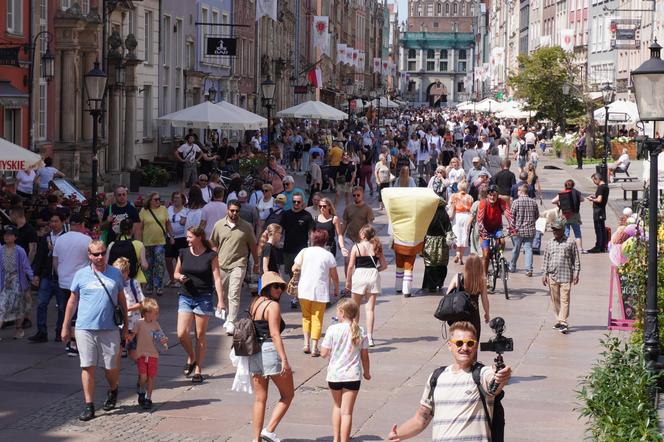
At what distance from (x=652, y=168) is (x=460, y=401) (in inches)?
179

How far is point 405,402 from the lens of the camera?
12539mm

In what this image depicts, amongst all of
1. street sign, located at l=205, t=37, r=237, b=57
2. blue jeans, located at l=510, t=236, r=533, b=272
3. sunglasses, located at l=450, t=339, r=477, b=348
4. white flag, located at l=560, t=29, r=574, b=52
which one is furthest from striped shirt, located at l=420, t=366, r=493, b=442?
white flag, located at l=560, t=29, r=574, b=52

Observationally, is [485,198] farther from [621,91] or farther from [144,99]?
[621,91]

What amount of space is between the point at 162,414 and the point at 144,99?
2771 centimetres

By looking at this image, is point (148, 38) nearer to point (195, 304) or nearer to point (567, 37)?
point (195, 304)

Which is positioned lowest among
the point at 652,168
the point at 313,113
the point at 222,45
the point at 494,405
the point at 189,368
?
the point at 189,368

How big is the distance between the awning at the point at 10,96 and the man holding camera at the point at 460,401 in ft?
64.1

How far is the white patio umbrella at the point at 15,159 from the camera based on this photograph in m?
19.5

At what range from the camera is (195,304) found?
13219mm

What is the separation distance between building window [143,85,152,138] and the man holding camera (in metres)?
31.8

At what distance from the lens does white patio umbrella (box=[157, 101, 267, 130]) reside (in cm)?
3375

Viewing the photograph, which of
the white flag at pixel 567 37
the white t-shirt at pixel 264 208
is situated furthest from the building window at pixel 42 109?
the white flag at pixel 567 37

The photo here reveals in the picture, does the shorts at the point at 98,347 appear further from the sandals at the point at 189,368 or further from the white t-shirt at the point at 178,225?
the white t-shirt at the point at 178,225

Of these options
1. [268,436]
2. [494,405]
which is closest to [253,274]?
[268,436]
